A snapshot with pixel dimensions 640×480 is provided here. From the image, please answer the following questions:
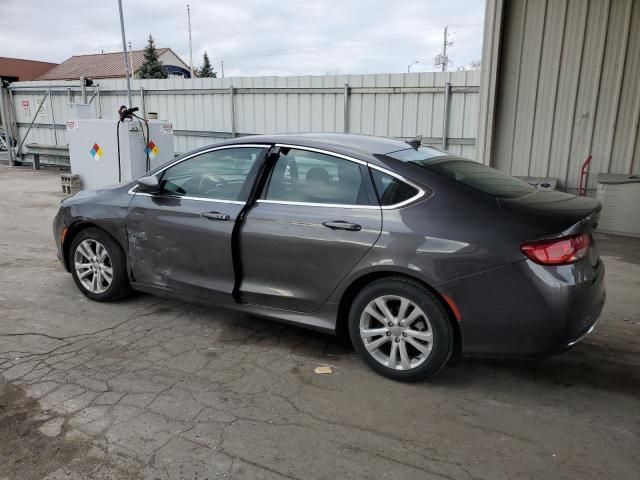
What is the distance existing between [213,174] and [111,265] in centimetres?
134

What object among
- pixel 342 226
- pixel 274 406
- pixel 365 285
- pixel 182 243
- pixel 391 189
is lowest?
pixel 274 406

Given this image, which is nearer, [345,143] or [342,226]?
[342,226]

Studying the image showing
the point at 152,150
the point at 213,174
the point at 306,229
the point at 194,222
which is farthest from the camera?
the point at 152,150

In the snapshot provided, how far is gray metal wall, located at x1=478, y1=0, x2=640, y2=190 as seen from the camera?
315 inches

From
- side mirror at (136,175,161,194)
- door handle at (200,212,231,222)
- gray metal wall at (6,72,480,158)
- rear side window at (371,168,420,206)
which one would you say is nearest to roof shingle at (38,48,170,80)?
gray metal wall at (6,72,480,158)

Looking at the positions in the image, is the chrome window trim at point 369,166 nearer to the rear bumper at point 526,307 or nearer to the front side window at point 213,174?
the front side window at point 213,174

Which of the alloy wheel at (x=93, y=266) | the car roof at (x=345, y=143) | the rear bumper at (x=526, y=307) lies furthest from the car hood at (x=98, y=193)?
the rear bumper at (x=526, y=307)

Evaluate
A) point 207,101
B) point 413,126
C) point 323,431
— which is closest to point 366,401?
point 323,431

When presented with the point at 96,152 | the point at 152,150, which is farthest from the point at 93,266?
the point at 96,152

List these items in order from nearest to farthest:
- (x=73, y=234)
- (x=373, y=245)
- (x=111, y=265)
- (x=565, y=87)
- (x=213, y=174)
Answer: (x=373, y=245)
(x=213, y=174)
(x=111, y=265)
(x=73, y=234)
(x=565, y=87)

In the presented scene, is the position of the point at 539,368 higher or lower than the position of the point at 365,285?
lower

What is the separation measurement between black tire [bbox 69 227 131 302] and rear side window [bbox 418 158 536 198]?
278 cm

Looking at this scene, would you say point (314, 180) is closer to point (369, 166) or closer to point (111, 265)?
point (369, 166)

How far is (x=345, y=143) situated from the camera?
378 cm
